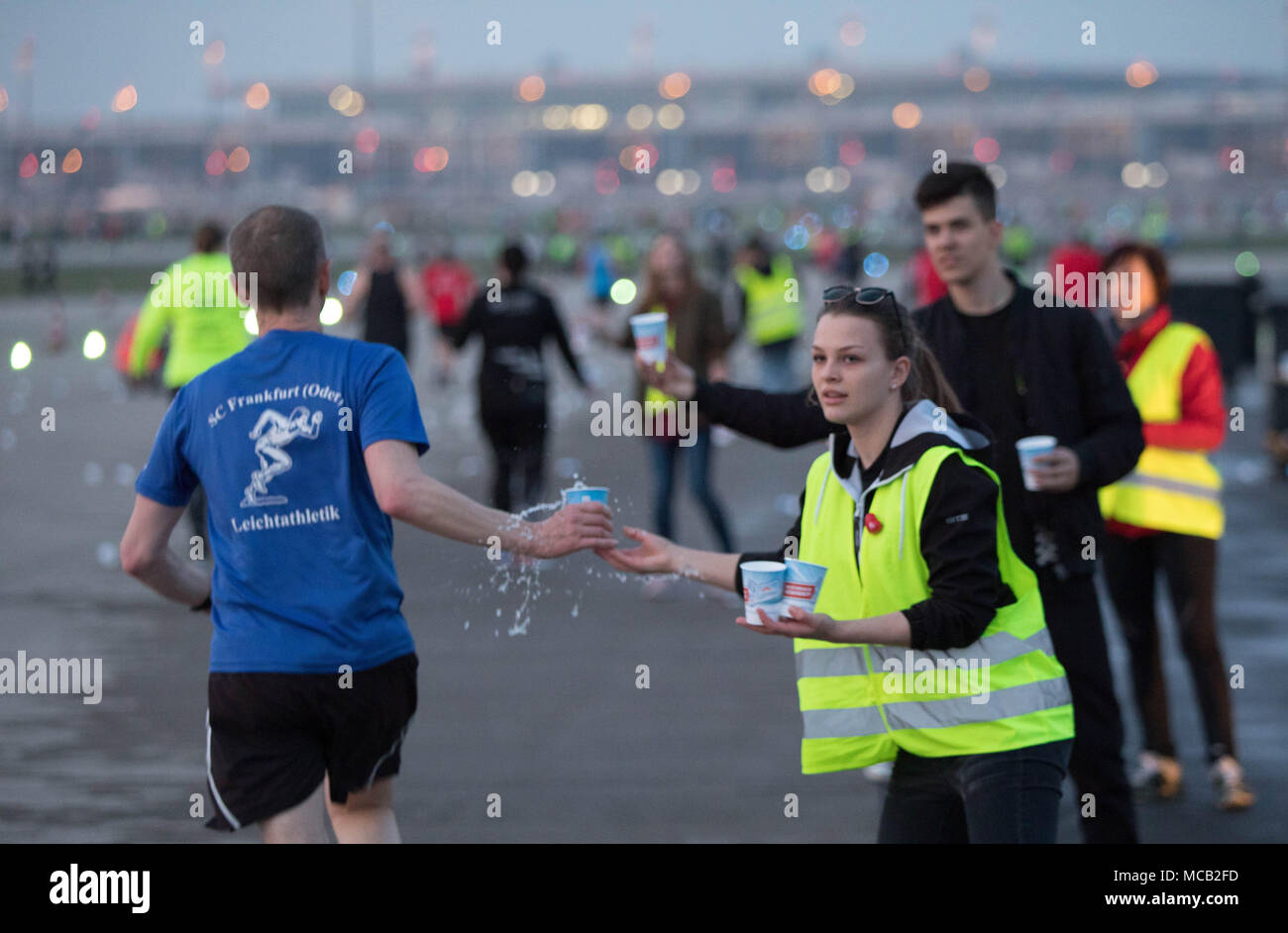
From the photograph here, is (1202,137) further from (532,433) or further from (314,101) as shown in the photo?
(532,433)

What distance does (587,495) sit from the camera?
3604 mm

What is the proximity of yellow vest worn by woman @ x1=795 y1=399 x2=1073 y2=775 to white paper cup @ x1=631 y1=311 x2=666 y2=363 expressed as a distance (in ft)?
3.21

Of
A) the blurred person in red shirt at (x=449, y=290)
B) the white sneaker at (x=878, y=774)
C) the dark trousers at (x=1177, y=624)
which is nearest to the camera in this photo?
the dark trousers at (x=1177, y=624)

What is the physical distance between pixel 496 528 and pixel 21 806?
2.90 metres

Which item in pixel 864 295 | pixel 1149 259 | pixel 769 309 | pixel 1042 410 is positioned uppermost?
pixel 769 309

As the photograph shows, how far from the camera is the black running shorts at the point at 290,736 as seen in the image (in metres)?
3.22

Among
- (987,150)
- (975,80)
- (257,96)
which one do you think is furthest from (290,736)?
(975,80)

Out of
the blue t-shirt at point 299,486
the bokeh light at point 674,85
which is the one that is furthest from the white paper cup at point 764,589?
the bokeh light at point 674,85

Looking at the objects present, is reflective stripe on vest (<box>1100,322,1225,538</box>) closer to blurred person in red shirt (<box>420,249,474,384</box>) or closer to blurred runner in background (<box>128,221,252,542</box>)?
blurred runner in background (<box>128,221,252,542</box>)

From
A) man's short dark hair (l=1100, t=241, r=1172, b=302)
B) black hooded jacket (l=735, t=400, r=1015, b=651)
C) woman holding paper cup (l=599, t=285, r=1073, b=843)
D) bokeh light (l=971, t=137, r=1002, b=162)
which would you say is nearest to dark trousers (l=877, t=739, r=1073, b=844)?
woman holding paper cup (l=599, t=285, r=1073, b=843)

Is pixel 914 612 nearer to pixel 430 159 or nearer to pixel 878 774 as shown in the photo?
pixel 878 774

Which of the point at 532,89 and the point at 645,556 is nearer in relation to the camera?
the point at 645,556

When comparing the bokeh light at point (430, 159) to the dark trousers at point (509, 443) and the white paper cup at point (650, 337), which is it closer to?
the dark trousers at point (509, 443)

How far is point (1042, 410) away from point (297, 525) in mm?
2034
